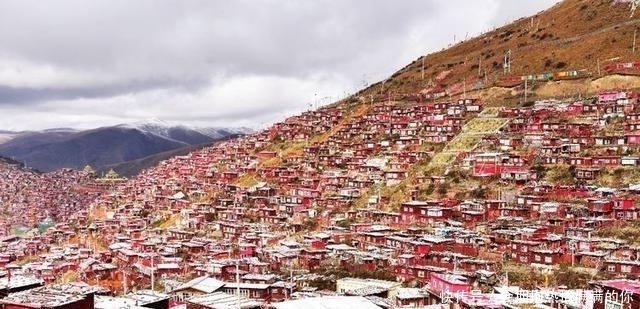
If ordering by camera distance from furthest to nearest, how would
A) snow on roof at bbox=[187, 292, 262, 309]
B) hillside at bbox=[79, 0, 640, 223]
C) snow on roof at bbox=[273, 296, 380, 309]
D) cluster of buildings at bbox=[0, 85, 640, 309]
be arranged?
hillside at bbox=[79, 0, 640, 223]
cluster of buildings at bbox=[0, 85, 640, 309]
snow on roof at bbox=[273, 296, 380, 309]
snow on roof at bbox=[187, 292, 262, 309]

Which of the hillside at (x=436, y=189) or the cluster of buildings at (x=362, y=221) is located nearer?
the cluster of buildings at (x=362, y=221)

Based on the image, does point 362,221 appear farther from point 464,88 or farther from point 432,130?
point 464,88

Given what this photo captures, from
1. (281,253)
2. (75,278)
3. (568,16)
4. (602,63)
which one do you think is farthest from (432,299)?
(568,16)

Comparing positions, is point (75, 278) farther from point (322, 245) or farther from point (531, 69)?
point (531, 69)

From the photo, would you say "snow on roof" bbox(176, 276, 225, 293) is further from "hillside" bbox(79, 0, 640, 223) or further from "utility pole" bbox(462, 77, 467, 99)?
"utility pole" bbox(462, 77, 467, 99)

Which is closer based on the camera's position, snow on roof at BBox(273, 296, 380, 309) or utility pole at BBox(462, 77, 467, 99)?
snow on roof at BBox(273, 296, 380, 309)

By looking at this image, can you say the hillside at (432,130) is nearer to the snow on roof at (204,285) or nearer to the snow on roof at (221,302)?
the snow on roof at (204,285)

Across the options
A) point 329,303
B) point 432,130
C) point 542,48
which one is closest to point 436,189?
point 432,130

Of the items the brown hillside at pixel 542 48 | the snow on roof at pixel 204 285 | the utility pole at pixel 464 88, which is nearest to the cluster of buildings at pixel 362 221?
the snow on roof at pixel 204 285

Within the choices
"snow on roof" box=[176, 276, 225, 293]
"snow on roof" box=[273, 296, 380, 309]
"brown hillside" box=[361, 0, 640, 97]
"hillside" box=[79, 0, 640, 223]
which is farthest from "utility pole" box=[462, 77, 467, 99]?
"snow on roof" box=[273, 296, 380, 309]

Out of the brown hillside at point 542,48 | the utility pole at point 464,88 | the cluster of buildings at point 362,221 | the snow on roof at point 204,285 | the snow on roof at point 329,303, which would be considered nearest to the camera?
the snow on roof at point 329,303
